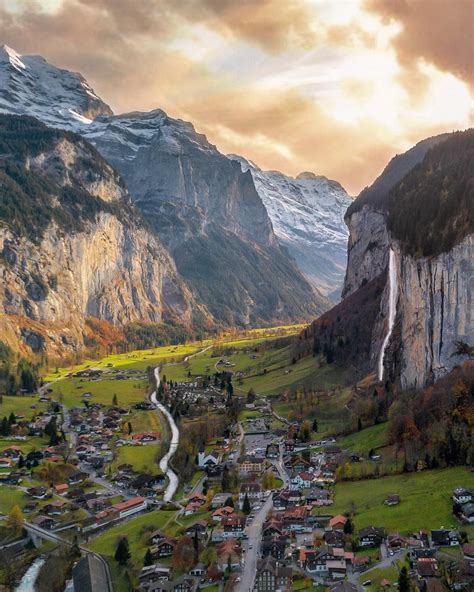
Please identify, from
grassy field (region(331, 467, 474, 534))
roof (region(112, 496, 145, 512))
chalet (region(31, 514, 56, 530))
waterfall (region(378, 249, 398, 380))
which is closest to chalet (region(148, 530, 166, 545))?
roof (region(112, 496, 145, 512))

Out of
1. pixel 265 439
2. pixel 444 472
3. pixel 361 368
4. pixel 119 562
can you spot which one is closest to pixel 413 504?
pixel 444 472

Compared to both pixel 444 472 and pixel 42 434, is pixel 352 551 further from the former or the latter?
pixel 42 434

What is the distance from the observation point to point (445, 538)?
64.2 metres

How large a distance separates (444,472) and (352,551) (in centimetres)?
2040

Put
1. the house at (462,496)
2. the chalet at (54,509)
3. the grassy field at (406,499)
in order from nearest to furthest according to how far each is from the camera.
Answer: the grassy field at (406,499)
the house at (462,496)
the chalet at (54,509)

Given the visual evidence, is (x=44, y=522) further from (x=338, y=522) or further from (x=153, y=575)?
(x=338, y=522)

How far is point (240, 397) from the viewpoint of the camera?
15600 cm

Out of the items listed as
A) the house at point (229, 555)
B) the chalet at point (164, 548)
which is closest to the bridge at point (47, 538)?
the chalet at point (164, 548)

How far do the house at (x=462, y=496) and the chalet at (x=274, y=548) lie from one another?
719 inches

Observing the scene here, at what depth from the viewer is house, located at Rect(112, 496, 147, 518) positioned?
8838cm

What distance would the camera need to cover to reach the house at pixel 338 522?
72.6 m

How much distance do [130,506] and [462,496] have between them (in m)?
42.0

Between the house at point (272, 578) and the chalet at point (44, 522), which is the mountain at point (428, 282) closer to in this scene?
the house at point (272, 578)

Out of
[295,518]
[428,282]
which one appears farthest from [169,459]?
[428,282]
